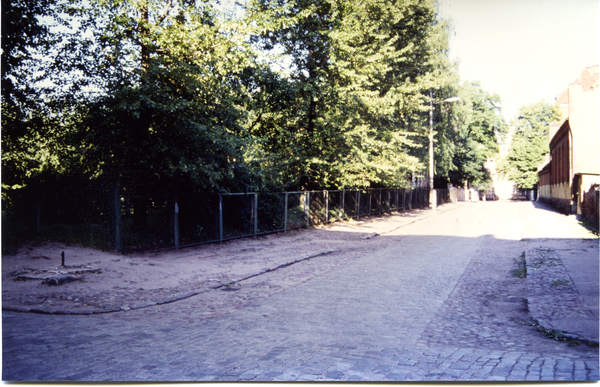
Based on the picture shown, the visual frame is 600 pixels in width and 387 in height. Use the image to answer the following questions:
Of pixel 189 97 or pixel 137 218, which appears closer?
pixel 189 97

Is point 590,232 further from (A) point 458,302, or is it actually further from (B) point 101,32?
(B) point 101,32

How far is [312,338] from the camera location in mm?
4316

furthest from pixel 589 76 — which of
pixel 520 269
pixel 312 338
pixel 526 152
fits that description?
pixel 526 152

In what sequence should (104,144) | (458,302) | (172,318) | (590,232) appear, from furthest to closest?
(590,232) < (104,144) < (458,302) < (172,318)

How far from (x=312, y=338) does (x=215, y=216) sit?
900 centimetres

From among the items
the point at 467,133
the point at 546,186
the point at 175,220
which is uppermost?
the point at 467,133

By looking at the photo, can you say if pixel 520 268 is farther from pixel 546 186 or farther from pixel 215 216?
pixel 546 186

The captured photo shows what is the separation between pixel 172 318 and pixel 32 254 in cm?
492

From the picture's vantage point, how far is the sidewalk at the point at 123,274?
6035mm

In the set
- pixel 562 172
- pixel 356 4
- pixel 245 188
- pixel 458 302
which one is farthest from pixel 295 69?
pixel 562 172

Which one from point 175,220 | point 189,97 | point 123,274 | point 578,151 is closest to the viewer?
point 123,274

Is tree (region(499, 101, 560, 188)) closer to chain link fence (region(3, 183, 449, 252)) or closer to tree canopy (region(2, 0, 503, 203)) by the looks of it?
tree canopy (region(2, 0, 503, 203))

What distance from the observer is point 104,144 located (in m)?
9.50

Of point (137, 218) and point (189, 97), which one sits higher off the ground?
point (189, 97)
